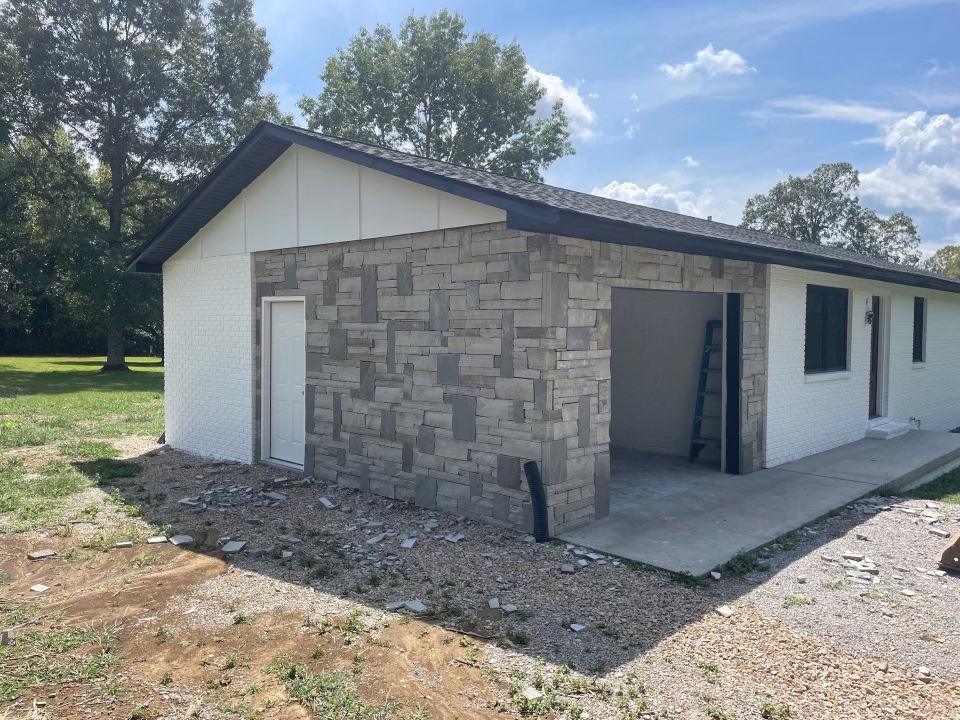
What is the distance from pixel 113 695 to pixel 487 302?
4.12 metres

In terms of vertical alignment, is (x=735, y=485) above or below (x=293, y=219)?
below

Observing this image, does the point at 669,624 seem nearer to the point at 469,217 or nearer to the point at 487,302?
the point at 487,302

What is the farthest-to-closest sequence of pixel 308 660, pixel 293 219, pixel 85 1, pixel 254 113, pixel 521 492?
1. pixel 254 113
2. pixel 85 1
3. pixel 293 219
4. pixel 521 492
5. pixel 308 660

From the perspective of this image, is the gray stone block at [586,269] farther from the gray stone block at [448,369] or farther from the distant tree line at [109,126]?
the distant tree line at [109,126]

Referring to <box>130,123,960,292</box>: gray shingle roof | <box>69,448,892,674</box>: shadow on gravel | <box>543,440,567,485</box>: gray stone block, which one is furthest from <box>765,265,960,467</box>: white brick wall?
<box>543,440,567,485</box>: gray stone block

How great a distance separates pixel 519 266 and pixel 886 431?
25.6 feet

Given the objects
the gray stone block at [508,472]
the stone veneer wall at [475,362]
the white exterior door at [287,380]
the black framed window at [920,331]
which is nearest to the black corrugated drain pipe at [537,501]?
the stone veneer wall at [475,362]

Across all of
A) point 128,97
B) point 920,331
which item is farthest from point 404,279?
point 128,97

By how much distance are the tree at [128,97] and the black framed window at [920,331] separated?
2238cm

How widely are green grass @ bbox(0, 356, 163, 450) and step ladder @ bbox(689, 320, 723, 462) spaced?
9.13m

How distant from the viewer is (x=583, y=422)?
6.47 m

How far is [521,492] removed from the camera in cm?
625

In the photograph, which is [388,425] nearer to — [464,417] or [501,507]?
[464,417]

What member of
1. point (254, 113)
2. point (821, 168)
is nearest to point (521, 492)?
point (254, 113)
